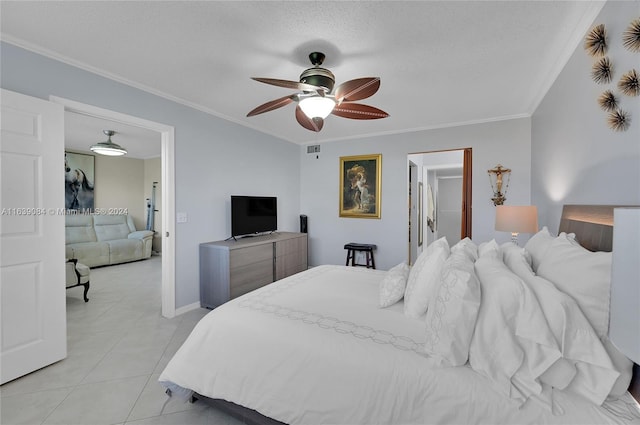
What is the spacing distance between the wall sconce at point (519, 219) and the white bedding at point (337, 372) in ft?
5.43

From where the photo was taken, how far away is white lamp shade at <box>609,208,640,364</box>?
0.62m

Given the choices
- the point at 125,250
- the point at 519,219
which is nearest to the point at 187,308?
the point at 125,250

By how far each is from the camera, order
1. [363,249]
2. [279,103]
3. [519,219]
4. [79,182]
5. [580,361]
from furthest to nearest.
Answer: [79,182] < [363,249] < [519,219] < [279,103] < [580,361]

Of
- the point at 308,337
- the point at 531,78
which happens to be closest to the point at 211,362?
the point at 308,337

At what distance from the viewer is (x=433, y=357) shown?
1183mm

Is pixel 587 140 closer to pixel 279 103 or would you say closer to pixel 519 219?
pixel 519 219

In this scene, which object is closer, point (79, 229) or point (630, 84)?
point (630, 84)

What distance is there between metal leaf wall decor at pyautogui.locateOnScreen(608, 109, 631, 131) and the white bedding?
49.2 inches

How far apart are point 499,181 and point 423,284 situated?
293 centimetres

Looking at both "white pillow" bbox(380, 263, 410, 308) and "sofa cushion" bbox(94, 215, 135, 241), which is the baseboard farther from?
"sofa cushion" bbox(94, 215, 135, 241)

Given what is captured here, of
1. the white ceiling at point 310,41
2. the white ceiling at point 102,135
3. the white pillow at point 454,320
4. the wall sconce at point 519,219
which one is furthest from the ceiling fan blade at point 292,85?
the white ceiling at point 102,135

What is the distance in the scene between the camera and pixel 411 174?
4.75 metres

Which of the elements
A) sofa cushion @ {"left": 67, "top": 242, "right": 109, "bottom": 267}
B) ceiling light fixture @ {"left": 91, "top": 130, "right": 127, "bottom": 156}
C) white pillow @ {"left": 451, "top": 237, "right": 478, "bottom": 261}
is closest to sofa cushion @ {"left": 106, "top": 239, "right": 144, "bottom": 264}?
sofa cushion @ {"left": 67, "top": 242, "right": 109, "bottom": 267}

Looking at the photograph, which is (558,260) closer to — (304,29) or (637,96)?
(637,96)
